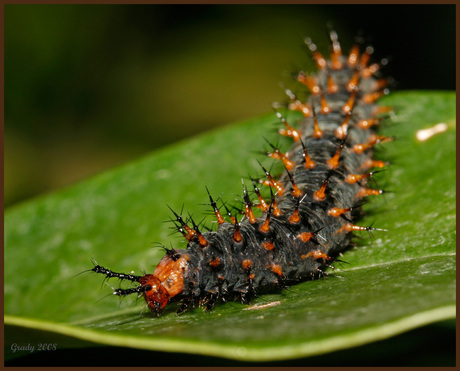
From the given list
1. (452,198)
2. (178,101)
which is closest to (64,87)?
(178,101)

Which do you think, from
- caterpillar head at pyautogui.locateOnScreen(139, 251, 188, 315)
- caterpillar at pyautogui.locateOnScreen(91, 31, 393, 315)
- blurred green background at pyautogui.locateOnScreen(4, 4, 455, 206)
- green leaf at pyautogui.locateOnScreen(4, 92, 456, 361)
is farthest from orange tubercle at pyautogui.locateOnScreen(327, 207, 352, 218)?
blurred green background at pyautogui.locateOnScreen(4, 4, 455, 206)

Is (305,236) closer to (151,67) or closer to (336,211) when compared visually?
(336,211)

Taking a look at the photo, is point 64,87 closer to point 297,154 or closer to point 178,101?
point 178,101

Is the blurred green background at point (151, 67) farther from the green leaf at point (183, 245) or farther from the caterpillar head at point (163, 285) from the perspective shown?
the caterpillar head at point (163, 285)

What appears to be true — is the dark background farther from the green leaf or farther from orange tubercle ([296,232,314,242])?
orange tubercle ([296,232,314,242])

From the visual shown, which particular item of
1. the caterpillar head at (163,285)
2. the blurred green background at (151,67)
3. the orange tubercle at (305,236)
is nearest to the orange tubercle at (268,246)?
the orange tubercle at (305,236)
